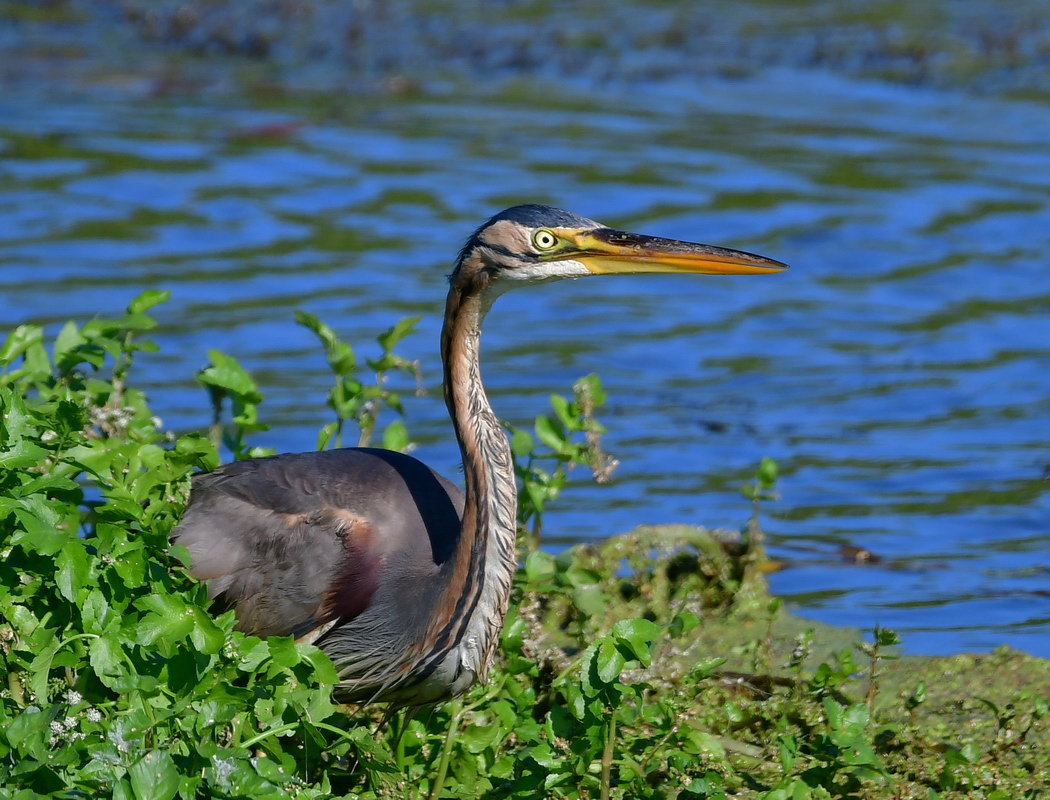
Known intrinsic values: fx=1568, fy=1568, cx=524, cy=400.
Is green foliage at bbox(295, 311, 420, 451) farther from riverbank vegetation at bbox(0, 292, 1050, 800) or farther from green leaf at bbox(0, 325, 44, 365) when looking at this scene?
green leaf at bbox(0, 325, 44, 365)

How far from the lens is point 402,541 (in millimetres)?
4344

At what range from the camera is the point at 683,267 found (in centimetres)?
449

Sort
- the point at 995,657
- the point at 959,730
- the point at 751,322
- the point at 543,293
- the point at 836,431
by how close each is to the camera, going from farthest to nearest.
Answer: the point at 543,293, the point at 751,322, the point at 836,431, the point at 995,657, the point at 959,730

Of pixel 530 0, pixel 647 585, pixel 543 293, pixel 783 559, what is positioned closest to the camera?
pixel 647 585

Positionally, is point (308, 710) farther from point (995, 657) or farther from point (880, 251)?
point (880, 251)

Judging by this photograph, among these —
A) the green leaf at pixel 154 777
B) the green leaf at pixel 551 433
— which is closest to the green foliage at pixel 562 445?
the green leaf at pixel 551 433

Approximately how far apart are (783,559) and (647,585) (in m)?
0.92

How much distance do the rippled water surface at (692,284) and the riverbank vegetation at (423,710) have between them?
0.77 meters

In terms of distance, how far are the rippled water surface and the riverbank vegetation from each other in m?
0.77

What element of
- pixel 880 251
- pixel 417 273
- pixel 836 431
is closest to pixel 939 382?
pixel 836 431

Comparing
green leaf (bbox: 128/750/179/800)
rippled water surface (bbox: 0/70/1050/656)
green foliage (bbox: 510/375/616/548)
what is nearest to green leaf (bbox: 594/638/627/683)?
green leaf (bbox: 128/750/179/800)

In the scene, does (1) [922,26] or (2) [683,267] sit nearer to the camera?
(2) [683,267]

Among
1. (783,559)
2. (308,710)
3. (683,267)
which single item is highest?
(683,267)

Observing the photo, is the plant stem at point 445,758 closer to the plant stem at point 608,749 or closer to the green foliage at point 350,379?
the plant stem at point 608,749
